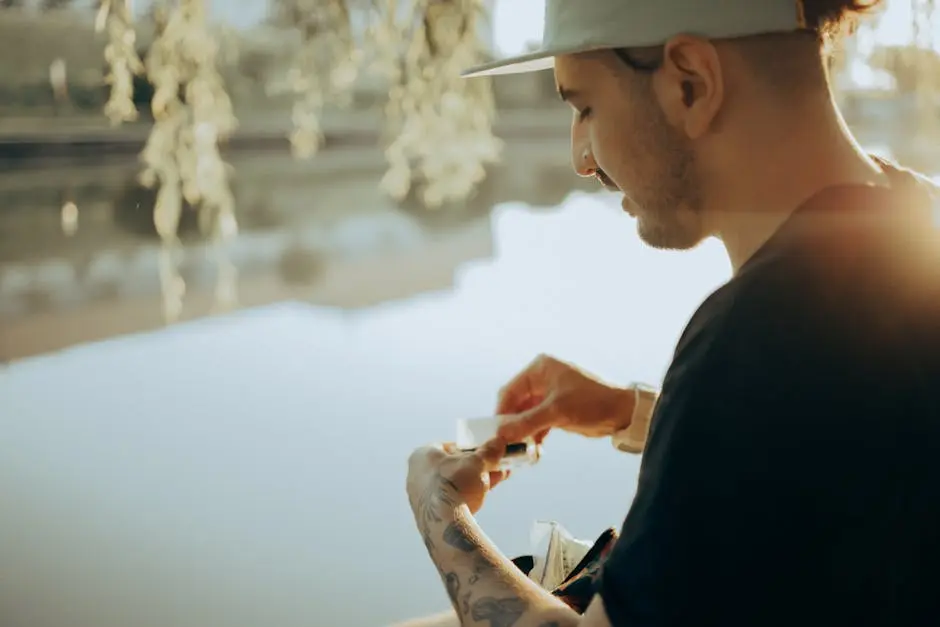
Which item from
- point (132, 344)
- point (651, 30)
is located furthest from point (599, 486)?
point (651, 30)

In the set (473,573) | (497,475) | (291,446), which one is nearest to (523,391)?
(497,475)

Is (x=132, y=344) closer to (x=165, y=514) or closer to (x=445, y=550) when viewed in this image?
(x=165, y=514)

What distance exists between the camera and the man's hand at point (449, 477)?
87 centimetres

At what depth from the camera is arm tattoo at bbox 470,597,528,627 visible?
2.41 ft

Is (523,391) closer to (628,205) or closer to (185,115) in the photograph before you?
(628,205)

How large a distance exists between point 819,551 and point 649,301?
6.88 ft

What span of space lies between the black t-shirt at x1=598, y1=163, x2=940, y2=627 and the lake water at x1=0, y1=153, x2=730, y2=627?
138 centimetres

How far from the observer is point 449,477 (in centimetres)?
88

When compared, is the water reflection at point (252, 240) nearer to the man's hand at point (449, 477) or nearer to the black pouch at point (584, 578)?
the man's hand at point (449, 477)

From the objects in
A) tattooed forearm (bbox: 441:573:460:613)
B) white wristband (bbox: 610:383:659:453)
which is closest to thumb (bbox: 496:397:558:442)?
white wristband (bbox: 610:383:659:453)

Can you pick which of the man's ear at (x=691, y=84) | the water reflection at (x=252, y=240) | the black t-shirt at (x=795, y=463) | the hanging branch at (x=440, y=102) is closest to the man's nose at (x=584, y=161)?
the man's ear at (x=691, y=84)

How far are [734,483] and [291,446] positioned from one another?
164 centimetres

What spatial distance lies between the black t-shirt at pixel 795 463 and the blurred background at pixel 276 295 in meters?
1.10

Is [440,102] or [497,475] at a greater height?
[440,102]
